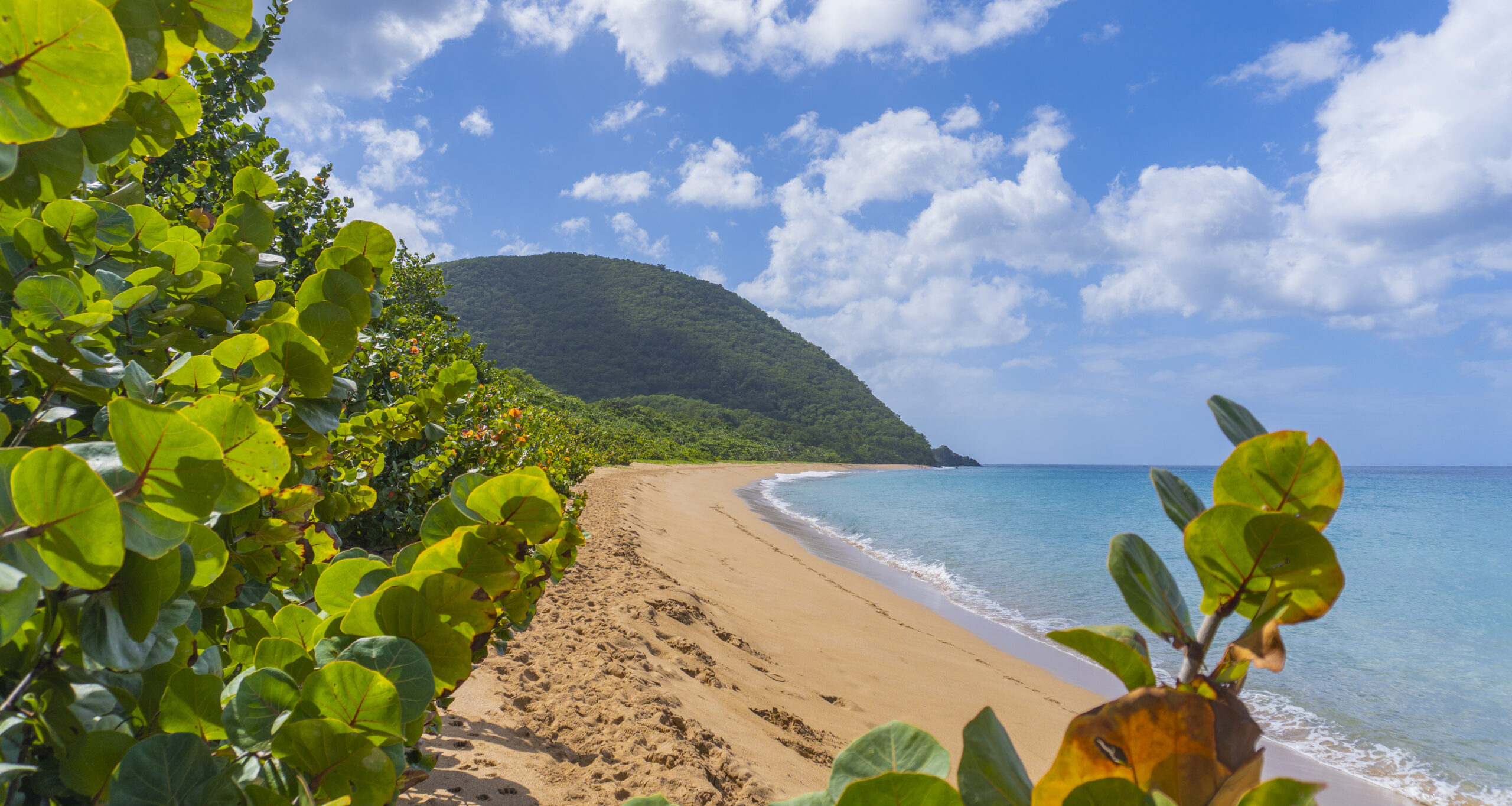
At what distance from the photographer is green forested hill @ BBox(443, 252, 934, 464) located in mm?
66688

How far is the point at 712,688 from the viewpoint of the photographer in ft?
13.8

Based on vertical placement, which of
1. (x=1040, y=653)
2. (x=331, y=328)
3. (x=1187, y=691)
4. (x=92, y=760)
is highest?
(x=331, y=328)

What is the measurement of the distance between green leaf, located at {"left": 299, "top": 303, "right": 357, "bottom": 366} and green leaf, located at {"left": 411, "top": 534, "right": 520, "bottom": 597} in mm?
398

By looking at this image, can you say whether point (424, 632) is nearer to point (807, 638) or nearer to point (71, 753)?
point (71, 753)

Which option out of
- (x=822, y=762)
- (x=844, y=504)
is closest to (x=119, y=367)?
(x=822, y=762)

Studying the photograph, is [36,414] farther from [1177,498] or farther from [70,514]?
[1177,498]

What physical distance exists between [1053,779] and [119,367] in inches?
39.3

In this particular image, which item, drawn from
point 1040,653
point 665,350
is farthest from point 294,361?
point 665,350

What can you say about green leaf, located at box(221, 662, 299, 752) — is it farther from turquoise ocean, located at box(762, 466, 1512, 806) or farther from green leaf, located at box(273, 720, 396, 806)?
turquoise ocean, located at box(762, 466, 1512, 806)

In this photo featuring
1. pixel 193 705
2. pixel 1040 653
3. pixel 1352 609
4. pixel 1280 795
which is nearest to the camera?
pixel 1280 795

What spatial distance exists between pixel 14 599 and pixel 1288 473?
2.37 ft

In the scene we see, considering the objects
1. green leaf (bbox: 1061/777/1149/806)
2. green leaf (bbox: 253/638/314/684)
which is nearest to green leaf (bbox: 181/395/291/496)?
green leaf (bbox: 253/638/314/684)

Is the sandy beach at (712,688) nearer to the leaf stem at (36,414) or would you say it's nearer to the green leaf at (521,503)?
the leaf stem at (36,414)

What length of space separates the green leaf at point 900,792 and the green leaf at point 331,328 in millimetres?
838
